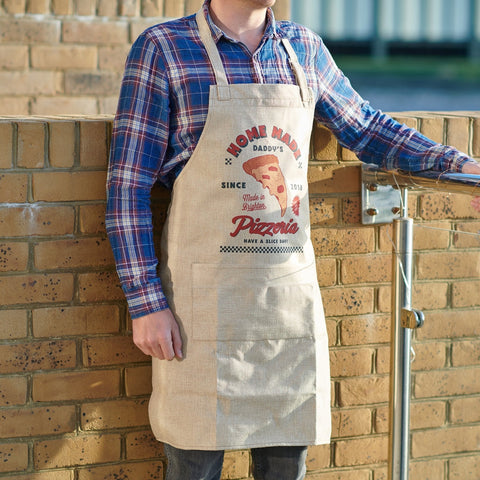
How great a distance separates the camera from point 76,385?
2.28m

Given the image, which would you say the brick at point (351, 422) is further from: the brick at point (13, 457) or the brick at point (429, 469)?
the brick at point (13, 457)

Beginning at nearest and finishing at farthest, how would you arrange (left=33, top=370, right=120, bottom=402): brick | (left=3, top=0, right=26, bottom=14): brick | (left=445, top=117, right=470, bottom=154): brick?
(left=33, top=370, right=120, bottom=402): brick
(left=445, top=117, right=470, bottom=154): brick
(left=3, top=0, right=26, bottom=14): brick

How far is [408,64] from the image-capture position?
21.1m

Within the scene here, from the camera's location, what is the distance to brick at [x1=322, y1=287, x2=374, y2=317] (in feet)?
8.00

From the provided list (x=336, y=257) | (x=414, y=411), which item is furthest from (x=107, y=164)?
(x=414, y=411)

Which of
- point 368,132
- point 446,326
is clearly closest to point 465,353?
point 446,326

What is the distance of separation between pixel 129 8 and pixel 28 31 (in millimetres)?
394

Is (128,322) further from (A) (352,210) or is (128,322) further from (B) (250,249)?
(A) (352,210)

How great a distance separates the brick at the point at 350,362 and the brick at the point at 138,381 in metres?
0.50

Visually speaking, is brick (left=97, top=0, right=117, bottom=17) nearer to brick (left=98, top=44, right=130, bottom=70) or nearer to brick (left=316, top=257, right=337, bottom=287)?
brick (left=98, top=44, right=130, bottom=70)

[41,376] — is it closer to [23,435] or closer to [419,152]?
[23,435]

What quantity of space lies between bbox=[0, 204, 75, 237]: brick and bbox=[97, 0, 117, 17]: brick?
1499 millimetres

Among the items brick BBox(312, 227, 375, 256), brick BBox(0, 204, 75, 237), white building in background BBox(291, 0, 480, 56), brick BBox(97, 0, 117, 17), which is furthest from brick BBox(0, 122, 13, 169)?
white building in background BBox(291, 0, 480, 56)

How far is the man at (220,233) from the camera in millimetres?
2025
